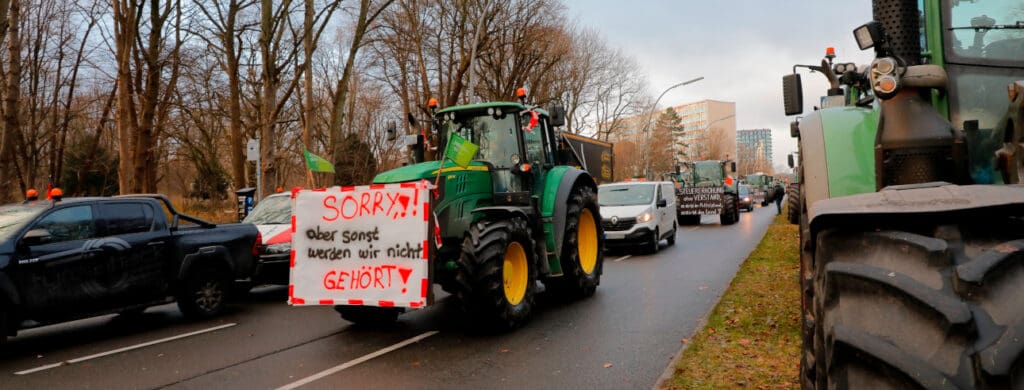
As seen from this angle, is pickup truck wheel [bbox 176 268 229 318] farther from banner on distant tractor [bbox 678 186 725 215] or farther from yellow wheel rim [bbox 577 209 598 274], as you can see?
banner on distant tractor [bbox 678 186 725 215]

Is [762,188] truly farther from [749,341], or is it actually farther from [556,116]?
[749,341]

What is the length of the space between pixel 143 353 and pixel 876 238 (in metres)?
7.41

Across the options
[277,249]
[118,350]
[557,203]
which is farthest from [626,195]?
[118,350]

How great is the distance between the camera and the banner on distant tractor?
25.7 m

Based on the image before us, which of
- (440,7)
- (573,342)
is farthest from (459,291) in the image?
(440,7)

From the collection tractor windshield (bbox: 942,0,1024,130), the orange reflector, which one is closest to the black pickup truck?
the orange reflector

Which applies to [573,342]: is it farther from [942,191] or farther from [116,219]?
[116,219]

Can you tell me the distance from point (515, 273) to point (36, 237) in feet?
17.3

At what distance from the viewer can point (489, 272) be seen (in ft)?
23.0

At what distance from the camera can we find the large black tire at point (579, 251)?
30.8ft

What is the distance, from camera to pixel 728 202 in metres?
26.5

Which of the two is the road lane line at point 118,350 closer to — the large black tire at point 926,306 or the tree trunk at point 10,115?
the large black tire at point 926,306

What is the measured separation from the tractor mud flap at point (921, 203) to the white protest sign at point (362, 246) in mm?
4944

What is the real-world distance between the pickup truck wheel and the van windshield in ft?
32.1
